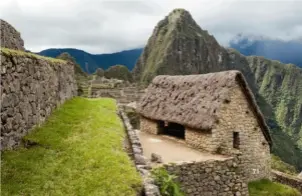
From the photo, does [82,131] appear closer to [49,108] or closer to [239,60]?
[49,108]

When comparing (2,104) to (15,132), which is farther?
(15,132)

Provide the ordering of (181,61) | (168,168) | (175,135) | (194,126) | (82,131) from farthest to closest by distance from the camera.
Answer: (181,61) → (175,135) → (194,126) → (168,168) → (82,131)

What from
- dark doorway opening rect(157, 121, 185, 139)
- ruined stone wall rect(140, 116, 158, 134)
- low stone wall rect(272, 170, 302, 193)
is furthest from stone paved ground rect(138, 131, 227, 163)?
low stone wall rect(272, 170, 302, 193)

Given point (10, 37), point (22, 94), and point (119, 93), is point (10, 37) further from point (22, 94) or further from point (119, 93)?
point (119, 93)

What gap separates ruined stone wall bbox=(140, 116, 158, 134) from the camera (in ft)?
66.9

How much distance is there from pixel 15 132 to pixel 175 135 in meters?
13.1

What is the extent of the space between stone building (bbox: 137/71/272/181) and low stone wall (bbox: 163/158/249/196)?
903 mm

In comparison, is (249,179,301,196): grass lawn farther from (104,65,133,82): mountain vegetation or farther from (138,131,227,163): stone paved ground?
(104,65,133,82): mountain vegetation

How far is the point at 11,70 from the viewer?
708cm

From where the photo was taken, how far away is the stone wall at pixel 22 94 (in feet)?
21.9

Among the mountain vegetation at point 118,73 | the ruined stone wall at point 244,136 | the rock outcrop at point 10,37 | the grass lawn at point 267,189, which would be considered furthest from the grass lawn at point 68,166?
the mountain vegetation at point 118,73

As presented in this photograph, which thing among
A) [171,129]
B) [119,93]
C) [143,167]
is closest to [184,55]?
[119,93]

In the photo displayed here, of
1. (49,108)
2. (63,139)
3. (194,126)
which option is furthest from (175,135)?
(63,139)

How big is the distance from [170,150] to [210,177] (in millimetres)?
3187
